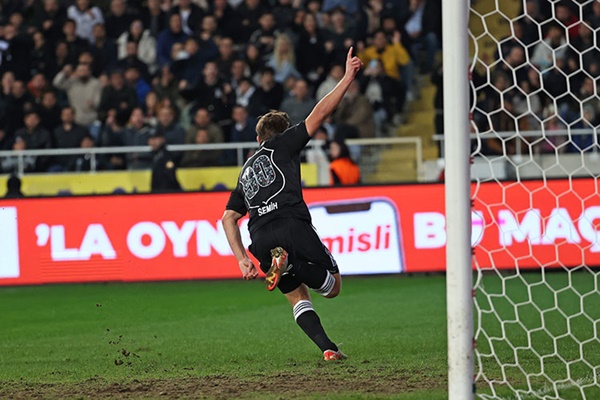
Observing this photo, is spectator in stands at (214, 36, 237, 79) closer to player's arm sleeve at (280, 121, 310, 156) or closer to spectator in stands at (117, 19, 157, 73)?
spectator in stands at (117, 19, 157, 73)

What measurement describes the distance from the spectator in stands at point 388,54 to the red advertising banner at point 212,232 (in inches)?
171

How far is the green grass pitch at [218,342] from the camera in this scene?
6578 mm

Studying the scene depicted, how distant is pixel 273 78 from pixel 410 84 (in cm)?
266

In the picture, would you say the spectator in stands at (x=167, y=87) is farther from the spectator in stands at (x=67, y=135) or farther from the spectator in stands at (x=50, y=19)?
the spectator in stands at (x=50, y=19)

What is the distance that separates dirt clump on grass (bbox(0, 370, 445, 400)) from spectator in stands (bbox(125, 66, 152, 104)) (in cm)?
1173

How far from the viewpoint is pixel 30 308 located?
1234cm

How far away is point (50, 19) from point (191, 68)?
2971 mm

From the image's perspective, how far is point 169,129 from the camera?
17234 mm

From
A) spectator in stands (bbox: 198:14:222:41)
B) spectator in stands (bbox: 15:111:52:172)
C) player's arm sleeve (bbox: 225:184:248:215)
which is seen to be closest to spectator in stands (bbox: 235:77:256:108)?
spectator in stands (bbox: 198:14:222:41)

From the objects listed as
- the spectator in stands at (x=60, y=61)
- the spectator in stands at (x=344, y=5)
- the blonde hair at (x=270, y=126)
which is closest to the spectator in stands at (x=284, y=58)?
the spectator in stands at (x=344, y=5)

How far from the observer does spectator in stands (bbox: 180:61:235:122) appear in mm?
17547

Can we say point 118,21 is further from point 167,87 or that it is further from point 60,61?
point 167,87

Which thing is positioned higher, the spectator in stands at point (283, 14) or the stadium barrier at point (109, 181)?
the spectator in stands at point (283, 14)

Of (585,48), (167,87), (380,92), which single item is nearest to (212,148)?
(167,87)
